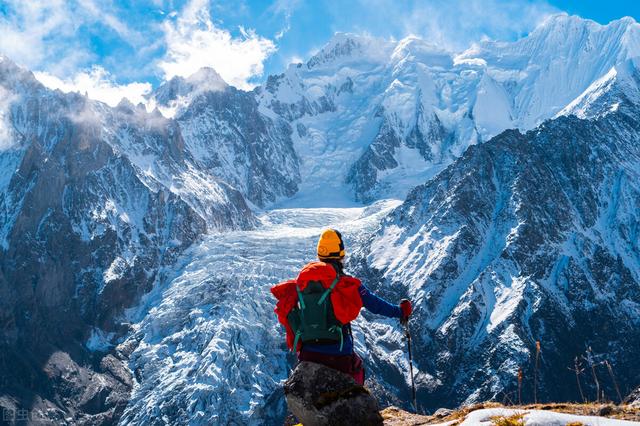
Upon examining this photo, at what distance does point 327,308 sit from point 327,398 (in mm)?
1721

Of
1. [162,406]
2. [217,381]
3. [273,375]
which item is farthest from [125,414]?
[273,375]

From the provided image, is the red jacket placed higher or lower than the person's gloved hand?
higher

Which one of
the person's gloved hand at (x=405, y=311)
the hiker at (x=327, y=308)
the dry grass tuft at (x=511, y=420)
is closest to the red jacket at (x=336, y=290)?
the hiker at (x=327, y=308)

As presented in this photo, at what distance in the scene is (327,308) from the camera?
13.5 m

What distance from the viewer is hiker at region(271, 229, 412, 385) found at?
13.4 metres

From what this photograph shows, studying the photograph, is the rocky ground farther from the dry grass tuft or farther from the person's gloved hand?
the person's gloved hand

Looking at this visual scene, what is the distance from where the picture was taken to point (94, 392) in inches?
7613

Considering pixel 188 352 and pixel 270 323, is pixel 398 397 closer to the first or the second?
pixel 270 323

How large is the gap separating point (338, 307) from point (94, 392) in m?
197

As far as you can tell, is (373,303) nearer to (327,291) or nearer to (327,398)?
(327,291)

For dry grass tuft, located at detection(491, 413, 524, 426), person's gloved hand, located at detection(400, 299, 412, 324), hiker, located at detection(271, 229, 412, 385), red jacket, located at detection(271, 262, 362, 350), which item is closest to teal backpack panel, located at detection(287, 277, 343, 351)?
hiker, located at detection(271, 229, 412, 385)

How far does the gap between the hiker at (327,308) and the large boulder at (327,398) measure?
12.0 inches

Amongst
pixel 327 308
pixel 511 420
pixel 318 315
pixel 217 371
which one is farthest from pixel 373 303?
pixel 217 371

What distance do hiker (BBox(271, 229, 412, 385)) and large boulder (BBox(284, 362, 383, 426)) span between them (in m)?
0.30
